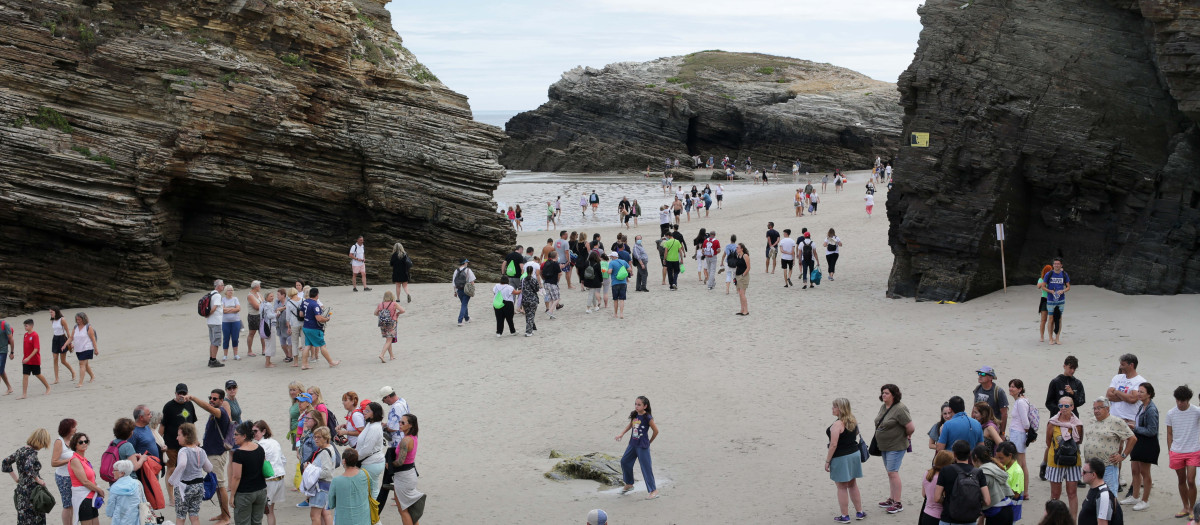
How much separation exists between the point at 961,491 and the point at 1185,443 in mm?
2978

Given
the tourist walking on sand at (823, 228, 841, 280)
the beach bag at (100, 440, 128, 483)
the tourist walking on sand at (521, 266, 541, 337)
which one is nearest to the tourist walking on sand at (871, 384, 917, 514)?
the beach bag at (100, 440, 128, 483)

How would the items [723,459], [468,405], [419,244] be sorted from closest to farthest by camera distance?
[723,459] → [468,405] → [419,244]

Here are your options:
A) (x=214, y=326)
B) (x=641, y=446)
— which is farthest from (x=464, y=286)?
(x=641, y=446)

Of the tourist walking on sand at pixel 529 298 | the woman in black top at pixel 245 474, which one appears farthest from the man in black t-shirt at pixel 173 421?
the tourist walking on sand at pixel 529 298

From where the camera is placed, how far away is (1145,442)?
923 cm

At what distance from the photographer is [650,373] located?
51.3 feet

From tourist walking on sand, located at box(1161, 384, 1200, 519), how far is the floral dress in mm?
10983

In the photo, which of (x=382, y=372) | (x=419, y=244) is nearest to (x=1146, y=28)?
(x=382, y=372)

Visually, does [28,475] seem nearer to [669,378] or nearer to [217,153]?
[669,378]

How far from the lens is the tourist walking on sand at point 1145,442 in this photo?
9234 millimetres

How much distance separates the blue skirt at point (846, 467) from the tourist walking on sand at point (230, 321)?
1141 centimetres

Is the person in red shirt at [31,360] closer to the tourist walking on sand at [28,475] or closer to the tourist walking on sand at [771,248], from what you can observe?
the tourist walking on sand at [28,475]

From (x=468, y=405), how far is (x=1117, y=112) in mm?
13213

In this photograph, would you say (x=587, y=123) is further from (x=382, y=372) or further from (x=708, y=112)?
(x=382, y=372)
